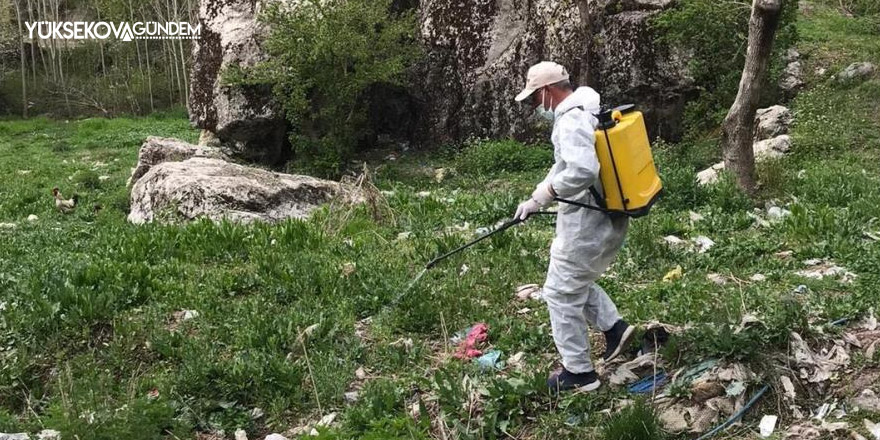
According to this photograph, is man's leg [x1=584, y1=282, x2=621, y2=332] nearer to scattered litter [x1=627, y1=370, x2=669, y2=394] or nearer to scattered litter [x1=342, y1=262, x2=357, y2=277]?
scattered litter [x1=627, y1=370, x2=669, y2=394]

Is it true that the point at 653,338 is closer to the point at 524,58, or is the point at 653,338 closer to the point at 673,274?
the point at 673,274

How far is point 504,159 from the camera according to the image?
15164 mm

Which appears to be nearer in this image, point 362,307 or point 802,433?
point 802,433

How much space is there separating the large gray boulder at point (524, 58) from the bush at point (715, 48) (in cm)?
90

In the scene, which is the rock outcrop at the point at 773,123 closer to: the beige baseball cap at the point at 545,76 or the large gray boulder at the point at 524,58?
the large gray boulder at the point at 524,58

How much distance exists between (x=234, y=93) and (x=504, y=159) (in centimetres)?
618

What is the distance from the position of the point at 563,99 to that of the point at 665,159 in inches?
345

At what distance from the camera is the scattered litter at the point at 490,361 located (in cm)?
544

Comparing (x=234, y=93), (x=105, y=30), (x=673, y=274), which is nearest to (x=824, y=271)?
(x=673, y=274)

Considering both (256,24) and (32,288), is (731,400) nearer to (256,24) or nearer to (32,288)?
(32,288)

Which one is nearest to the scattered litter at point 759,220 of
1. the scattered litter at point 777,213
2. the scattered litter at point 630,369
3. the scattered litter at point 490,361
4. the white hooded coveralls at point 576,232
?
the scattered litter at point 777,213

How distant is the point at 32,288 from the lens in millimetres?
6730

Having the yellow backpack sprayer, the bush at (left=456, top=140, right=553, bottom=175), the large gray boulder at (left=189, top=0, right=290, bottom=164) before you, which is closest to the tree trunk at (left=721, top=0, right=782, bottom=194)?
the bush at (left=456, top=140, right=553, bottom=175)

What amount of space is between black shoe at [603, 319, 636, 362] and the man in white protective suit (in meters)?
0.28
